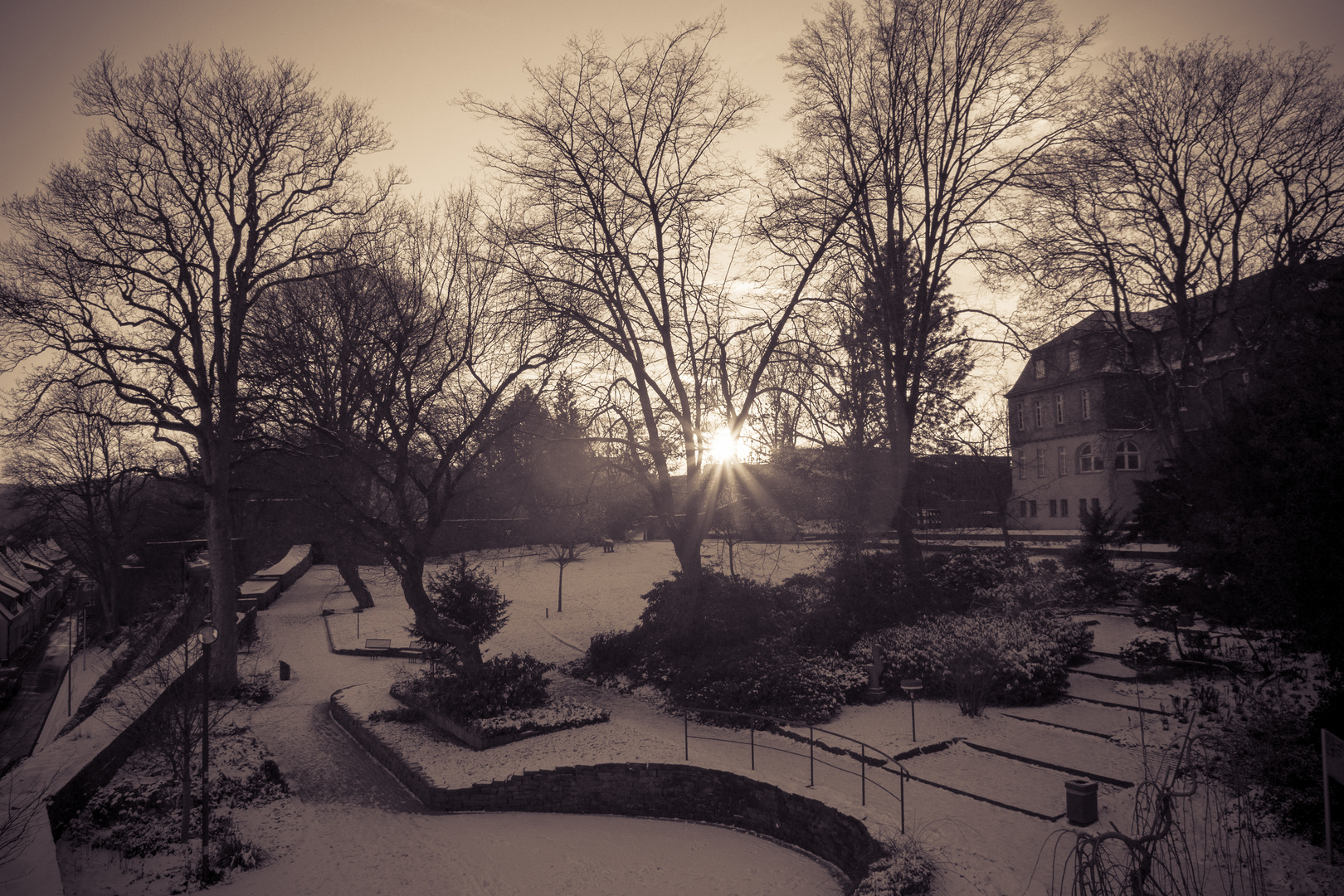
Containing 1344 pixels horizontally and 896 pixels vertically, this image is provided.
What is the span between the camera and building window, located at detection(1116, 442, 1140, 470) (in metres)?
39.2

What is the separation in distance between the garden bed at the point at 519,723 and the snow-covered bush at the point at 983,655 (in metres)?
6.40

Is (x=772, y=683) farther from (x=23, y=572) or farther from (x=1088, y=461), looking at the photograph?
(x=23, y=572)

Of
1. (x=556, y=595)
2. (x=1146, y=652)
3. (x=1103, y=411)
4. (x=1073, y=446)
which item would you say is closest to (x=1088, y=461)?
(x=1073, y=446)

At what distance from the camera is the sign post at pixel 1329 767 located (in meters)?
7.39

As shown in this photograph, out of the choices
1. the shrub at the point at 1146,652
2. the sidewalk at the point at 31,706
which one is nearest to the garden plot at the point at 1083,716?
the shrub at the point at 1146,652

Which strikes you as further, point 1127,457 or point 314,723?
point 1127,457

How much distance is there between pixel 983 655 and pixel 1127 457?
30549mm

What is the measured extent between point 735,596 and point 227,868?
448 inches

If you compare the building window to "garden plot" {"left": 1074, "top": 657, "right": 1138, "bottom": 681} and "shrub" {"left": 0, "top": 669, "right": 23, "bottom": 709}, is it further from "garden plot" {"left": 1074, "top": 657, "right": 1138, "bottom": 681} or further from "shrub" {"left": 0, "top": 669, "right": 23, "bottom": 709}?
"shrub" {"left": 0, "top": 669, "right": 23, "bottom": 709}

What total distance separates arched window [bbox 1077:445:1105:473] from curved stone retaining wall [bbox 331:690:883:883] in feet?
115

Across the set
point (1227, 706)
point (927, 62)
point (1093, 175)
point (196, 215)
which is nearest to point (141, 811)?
point (196, 215)

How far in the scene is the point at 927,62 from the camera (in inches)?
742

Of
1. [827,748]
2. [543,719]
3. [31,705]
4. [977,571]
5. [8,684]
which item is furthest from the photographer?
[8,684]

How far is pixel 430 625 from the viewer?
693 inches
